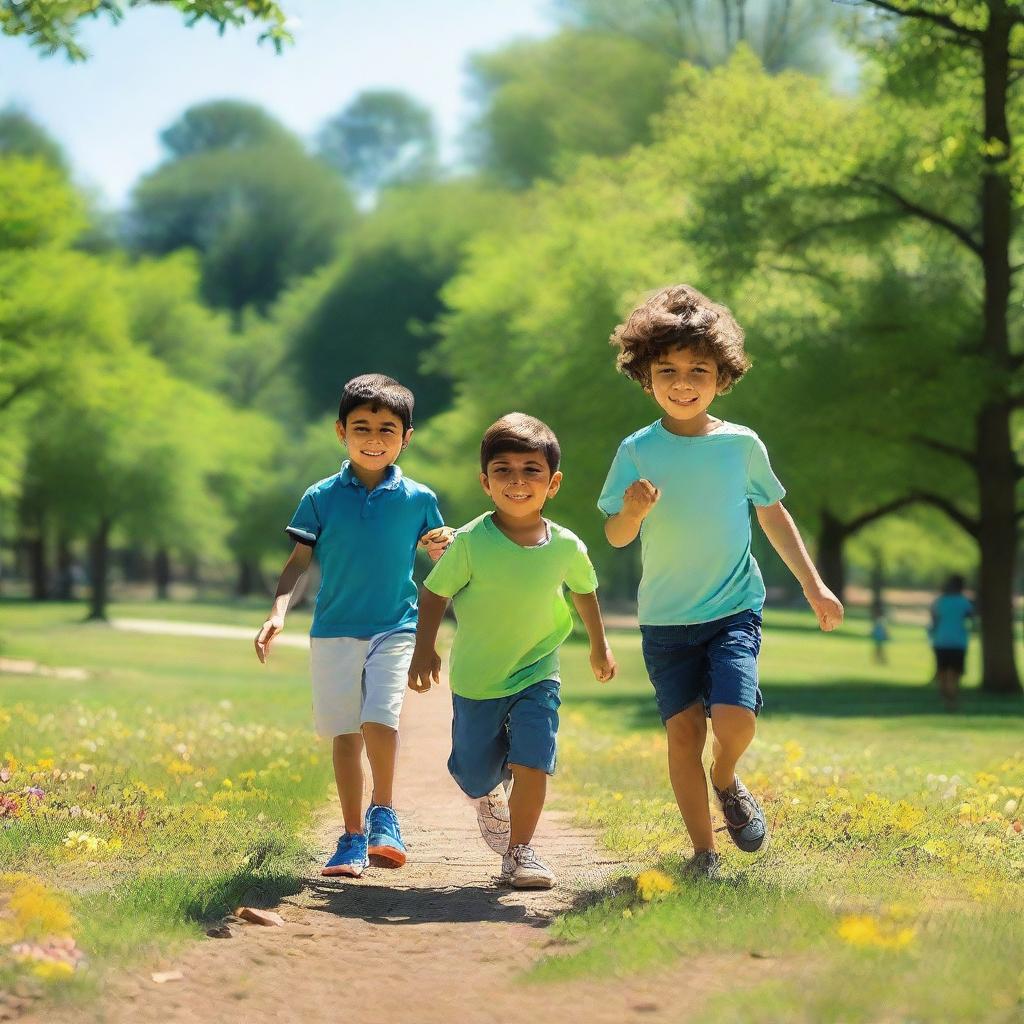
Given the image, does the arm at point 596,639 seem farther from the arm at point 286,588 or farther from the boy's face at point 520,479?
the arm at point 286,588

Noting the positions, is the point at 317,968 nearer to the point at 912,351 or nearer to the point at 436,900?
the point at 436,900

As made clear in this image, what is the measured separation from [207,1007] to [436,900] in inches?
67.2

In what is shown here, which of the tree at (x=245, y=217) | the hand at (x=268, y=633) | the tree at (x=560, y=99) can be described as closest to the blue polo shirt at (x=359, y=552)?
the hand at (x=268, y=633)

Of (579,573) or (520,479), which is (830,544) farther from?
(520,479)

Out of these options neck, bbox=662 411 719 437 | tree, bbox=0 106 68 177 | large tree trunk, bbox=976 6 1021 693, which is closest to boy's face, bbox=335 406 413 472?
neck, bbox=662 411 719 437

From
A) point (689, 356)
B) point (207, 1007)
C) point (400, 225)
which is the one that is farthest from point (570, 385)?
point (400, 225)

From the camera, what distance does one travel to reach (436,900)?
6.11 m

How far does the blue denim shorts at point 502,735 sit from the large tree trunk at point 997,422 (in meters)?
15.7

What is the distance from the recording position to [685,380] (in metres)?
6.29

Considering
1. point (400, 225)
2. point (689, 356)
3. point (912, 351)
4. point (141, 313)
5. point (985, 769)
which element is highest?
point (400, 225)

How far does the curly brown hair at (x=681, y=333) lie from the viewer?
6254mm

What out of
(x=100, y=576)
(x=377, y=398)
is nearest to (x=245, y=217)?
(x=100, y=576)

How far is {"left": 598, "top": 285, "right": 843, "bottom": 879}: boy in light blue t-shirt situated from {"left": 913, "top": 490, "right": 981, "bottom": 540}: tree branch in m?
17.4

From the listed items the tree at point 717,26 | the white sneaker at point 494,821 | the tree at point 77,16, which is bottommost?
the white sneaker at point 494,821
